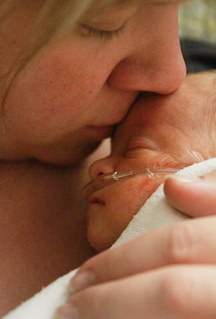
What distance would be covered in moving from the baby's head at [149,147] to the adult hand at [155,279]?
25 cm

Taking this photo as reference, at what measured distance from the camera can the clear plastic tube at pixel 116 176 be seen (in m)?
0.85

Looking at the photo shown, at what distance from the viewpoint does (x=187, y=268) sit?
0.51 metres

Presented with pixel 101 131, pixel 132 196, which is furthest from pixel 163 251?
pixel 101 131

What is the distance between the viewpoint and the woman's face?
723mm

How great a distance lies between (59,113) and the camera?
0.84m

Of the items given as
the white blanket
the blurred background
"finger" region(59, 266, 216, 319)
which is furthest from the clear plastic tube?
the blurred background

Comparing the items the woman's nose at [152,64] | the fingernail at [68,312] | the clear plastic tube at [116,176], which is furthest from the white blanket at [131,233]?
the woman's nose at [152,64]

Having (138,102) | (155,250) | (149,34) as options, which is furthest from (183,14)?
(155,250)

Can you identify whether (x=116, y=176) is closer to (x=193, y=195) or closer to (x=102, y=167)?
(x=102, y=167)

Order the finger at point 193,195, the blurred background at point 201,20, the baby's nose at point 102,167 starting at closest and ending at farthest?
the finger at point 193,195 < the baby's nose at point 102,167 < the blurred background at point 201,20

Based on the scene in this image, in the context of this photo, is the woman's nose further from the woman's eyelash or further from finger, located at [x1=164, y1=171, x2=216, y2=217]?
finger, located at [x1=164, y1=171, x2=216, y2=217]

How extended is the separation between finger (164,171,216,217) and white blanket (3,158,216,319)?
4 centimetres

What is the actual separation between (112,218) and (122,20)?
1.30 feet

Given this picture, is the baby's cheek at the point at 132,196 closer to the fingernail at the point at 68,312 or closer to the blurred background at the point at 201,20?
the fingernail at the point at 68,312
